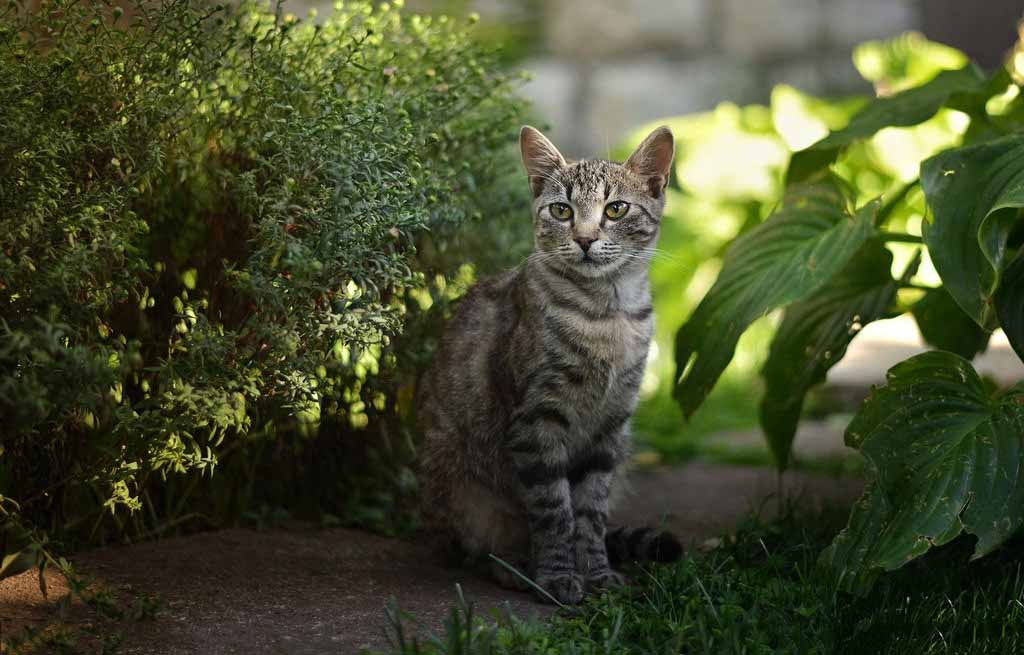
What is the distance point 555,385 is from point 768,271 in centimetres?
83

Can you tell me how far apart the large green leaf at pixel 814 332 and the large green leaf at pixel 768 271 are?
0.80ft

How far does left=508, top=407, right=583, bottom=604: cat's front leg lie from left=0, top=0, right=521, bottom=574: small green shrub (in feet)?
1.59

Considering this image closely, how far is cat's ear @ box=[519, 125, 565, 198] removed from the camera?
3443 millimetres

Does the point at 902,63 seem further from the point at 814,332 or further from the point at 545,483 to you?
the point at 545,483

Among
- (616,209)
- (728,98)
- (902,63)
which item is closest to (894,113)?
(616,209)

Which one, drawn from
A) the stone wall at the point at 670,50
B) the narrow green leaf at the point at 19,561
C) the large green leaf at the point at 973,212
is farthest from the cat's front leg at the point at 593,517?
the stone wall at the point at 670,50

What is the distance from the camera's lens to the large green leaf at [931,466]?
9.25ft

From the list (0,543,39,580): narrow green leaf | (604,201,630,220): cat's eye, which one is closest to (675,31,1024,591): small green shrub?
(604,201,630,220): cat's eye

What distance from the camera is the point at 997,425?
9.76ft

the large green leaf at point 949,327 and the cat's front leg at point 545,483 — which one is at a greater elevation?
the large green leaf at point 949,327

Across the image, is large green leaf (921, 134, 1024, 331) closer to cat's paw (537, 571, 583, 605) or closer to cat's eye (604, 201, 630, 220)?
cat's eye (604, 201, 630, 220)

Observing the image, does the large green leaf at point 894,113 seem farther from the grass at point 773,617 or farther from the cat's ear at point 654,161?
the grass at point 773,617

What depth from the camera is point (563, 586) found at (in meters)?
3.11

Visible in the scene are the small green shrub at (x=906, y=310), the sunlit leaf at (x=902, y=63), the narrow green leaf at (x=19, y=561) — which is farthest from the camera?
the sunlit leaf at (x=902, y=63)
